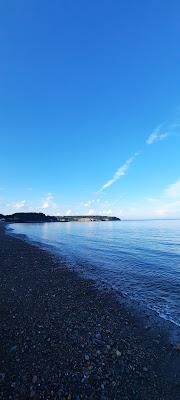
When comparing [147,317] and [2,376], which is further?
[147,317]

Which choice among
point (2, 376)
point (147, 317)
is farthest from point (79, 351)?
point (147, 317)

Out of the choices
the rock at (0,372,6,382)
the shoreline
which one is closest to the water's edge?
the shoreline

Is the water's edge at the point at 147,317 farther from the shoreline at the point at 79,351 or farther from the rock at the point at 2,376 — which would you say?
the rock at the point at 2,376

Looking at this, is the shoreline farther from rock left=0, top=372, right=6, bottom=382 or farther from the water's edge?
the water's edge

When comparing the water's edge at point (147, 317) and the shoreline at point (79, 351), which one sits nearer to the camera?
the shoreline at point (79, 351)

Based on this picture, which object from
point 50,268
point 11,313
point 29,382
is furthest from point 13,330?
point 50,268

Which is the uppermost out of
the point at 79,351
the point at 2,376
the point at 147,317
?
the point at 2,376

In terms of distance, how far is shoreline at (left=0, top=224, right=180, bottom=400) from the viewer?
7543 millimetres

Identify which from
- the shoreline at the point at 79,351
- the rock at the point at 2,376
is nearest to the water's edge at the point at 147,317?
the shoreline at the point at 79,351

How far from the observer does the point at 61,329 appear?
1127 centimetres

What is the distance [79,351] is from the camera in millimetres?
9547

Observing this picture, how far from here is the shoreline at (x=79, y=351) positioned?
7543mm

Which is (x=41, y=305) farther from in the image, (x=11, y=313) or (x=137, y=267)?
(x=137, y=267)

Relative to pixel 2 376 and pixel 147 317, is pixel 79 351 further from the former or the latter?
pixel 147 317
